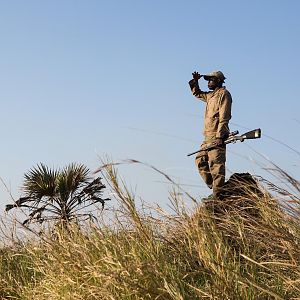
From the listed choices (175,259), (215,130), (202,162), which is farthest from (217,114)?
(175,259)

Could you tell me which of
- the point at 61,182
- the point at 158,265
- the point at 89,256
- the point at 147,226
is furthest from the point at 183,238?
the point at 61,182

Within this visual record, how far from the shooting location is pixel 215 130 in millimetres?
8703

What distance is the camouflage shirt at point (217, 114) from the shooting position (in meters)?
8.42

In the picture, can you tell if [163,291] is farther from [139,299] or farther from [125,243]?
[125,243]

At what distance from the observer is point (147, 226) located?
5.10m

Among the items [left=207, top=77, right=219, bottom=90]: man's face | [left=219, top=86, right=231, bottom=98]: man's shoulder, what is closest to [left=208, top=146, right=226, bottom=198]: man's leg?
[left=219, top=86, right=231, bottom=98]: man's shoulder

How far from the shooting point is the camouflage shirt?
8422mm

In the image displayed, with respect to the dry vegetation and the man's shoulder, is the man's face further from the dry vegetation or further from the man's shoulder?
the dry vegetation

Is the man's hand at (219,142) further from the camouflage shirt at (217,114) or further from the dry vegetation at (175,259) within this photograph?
the dry vegetation at (175,259)

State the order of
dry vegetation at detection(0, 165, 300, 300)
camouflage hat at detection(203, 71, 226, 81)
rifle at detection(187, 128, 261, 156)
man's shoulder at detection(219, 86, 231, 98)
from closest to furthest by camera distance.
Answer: dry vegetation at detection(0, 165, 300, 300)
rifle at detection(187, 128, 261, 156)
man's shoulder at detection(219, 86, 231, 98)
camouflage hat at detection(203, 71, 226, 81)

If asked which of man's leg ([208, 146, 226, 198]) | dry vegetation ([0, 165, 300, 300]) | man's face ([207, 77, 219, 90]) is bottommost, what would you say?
dry vegetation ([0, 165, 300, 300])

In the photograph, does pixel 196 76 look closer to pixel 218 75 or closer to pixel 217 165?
pixel 218 75

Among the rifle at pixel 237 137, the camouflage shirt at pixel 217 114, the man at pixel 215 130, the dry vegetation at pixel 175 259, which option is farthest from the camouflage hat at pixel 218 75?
the dry vegetation at pixel 175 259

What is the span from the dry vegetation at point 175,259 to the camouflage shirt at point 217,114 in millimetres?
3028
